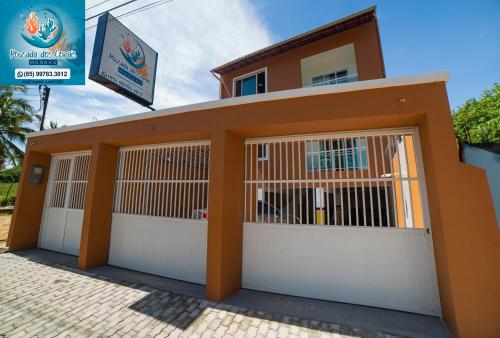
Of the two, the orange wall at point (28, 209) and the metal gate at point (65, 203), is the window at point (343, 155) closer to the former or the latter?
the metal gate at point (65, 203)

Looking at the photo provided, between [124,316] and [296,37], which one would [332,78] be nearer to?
[296,37]

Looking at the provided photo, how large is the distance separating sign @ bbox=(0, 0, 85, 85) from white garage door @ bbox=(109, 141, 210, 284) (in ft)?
10.6

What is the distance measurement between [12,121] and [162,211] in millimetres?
15551

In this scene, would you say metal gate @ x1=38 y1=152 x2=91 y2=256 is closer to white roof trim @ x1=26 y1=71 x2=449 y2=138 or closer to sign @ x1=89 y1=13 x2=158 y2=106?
sign @ x1=89 y1=13 x2=158 y2=106

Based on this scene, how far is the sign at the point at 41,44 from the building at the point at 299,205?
1.77m

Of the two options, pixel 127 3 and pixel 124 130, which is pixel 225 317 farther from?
pixel 127 3

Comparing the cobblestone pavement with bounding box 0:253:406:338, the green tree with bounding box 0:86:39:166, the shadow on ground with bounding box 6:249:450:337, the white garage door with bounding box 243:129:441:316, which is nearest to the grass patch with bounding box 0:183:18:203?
the green tree with bounding box 0:86:39:166

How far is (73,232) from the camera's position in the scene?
6023mm

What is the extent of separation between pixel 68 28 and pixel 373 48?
9.68 meters

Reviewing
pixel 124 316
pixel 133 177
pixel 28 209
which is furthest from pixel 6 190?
pixel 124 316

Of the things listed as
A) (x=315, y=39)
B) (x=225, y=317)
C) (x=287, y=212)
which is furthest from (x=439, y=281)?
(x=315, y=39)

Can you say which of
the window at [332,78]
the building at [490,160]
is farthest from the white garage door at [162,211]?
the window at [332,78]

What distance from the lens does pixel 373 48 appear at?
745cm

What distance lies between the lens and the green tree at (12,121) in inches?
496
